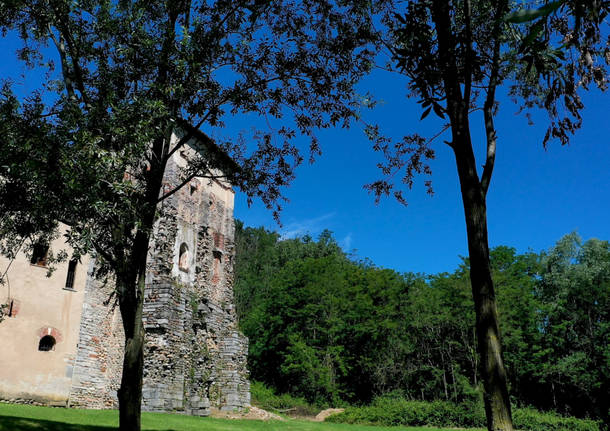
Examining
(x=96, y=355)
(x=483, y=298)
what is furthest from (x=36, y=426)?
(x=483, y=298)

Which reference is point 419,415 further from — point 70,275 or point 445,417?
point 70,275

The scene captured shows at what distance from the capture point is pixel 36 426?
418 inches

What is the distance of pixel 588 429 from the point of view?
26906 millimetres

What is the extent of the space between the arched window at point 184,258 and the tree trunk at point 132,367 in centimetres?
1598

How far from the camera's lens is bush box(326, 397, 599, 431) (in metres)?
26.7

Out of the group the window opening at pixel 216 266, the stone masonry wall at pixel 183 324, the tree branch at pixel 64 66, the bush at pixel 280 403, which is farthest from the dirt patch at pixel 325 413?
the tree branch at pixel 64 66

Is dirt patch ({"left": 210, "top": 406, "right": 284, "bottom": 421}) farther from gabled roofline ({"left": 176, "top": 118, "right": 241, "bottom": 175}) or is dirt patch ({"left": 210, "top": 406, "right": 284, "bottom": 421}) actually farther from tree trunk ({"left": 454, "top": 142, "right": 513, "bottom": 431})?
tree trunk ({"left": 454, "top": 142, "right": 513, "bottom": 431})

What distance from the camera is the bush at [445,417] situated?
87.7 ft

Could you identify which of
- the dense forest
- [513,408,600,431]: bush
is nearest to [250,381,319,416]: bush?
the dense forest

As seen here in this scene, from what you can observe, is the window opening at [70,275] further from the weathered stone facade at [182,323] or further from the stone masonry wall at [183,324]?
the stone masonry wall at [183,324]

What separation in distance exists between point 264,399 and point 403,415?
1121 cm

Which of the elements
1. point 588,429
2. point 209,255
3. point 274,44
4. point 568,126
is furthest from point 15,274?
point 588,429

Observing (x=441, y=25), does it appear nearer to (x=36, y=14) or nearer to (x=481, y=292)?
(x=481, y=292)

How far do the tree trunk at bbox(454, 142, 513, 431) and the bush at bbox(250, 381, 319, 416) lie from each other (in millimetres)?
27585
